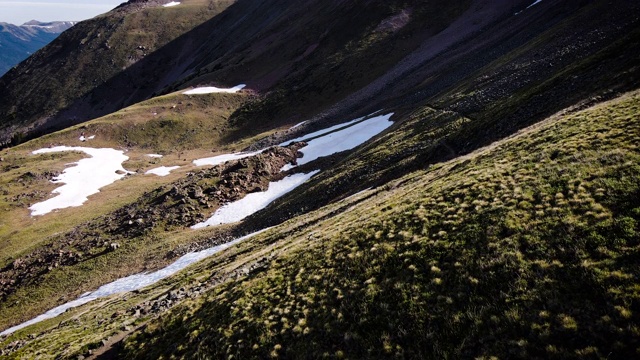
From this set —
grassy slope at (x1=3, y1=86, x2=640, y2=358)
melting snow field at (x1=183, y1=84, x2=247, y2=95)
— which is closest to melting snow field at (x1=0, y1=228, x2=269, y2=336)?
grassy slope at (x1=3, y1=86, x2=640, y2=358)

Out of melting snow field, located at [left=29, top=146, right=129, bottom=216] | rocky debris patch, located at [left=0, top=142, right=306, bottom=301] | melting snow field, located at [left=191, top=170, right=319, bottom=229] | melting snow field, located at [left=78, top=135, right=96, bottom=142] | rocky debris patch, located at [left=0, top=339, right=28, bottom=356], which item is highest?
melting snow field, located at [left=78, top=135, right=96, bottom=142]

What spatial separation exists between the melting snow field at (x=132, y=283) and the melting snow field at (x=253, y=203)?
9511mm

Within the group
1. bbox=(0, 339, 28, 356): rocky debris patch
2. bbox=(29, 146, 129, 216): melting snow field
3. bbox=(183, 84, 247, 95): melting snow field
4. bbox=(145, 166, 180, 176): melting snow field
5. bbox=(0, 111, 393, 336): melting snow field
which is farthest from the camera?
bbox=(183, 84, 247, 95): melting snow field

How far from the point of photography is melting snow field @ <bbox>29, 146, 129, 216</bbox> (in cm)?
6638

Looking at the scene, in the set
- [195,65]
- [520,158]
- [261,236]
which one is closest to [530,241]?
[520,158]

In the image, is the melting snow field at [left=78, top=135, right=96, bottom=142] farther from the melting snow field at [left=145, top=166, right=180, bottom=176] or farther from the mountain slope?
the melting snow field at [left=145, top=166, right=180, bottom=176]

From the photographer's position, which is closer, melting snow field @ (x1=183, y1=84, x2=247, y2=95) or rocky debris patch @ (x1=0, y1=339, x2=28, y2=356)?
rocky debris patch @ (x1=0, y1=339, x2=28, y2=356)

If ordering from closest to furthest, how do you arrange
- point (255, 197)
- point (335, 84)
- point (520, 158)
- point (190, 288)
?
point (520, 158), point (190, 288), point (255, 197), point (335, 84)

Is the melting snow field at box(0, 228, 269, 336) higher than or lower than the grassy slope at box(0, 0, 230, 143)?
lower

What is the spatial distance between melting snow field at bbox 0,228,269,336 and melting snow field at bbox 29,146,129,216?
1401 inches

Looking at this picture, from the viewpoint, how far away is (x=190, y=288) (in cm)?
2561

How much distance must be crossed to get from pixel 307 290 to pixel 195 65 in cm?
18415

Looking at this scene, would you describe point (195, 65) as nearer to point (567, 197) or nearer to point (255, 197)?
point (255, 197)

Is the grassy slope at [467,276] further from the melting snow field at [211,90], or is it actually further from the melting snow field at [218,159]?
the melting snow field at [211,90]
